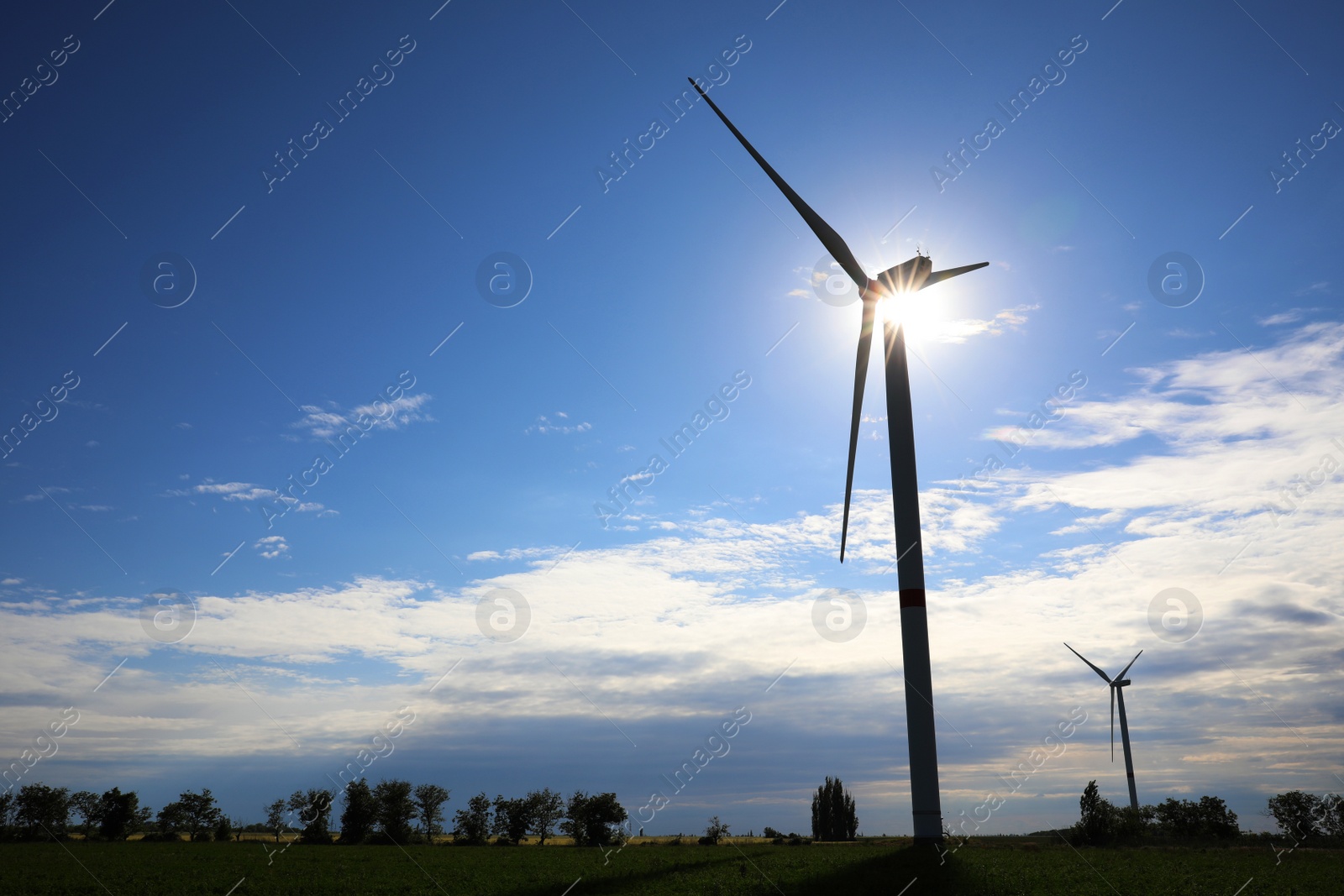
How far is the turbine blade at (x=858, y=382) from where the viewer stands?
5431 centimetres

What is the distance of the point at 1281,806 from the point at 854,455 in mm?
117511

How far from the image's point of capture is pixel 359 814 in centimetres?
14362

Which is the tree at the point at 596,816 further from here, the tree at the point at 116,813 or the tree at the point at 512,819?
the tree at the point at 116,813

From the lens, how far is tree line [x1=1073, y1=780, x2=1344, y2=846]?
86.9m

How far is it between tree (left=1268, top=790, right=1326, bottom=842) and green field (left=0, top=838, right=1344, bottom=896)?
46721 millimetres

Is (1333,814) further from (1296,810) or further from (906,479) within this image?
(906,479)

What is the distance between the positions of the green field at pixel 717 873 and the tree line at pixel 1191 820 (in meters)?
7.54

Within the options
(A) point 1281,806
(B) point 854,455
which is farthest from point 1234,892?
(A) point 1281,806

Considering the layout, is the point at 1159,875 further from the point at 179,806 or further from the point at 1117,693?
the point at 179,806

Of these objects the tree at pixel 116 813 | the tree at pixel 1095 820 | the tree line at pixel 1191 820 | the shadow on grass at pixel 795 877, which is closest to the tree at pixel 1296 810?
the tree line at pixel 1191 820

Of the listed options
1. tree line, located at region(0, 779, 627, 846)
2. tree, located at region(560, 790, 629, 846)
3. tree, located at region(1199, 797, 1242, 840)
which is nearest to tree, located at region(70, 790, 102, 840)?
tree line, located at region(0, 779, 627, 846)

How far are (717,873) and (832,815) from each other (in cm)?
8196

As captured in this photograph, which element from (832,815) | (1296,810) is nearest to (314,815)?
(832,815)

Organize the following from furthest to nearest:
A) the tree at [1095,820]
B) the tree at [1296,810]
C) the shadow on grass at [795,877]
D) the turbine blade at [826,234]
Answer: the tree at [1296,810], the tree at [1095,820], the turbine blade at [826,234], the shadow on grass at [795,877]
